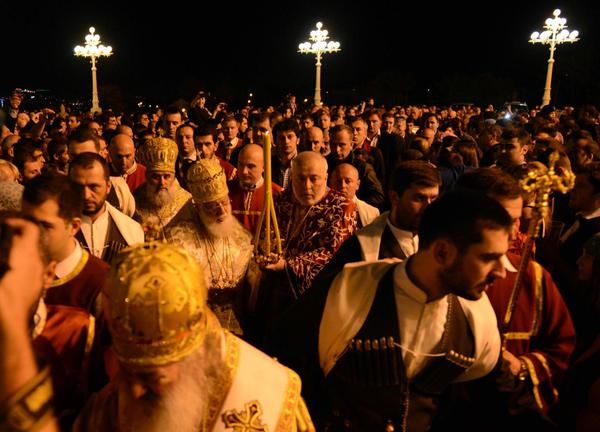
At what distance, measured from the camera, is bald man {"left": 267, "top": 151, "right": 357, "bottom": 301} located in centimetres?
452

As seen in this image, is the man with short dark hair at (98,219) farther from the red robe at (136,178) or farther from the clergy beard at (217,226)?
the red robe at (136,178)

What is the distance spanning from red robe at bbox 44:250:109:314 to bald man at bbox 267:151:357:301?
167cm

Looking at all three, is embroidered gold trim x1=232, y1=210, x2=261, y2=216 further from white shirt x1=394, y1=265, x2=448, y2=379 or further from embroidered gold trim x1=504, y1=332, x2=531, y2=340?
white shirt x1=394, y1=265, x2=448, y2=379

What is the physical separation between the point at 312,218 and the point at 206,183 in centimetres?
96

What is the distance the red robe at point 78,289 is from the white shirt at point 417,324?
154 centimetres

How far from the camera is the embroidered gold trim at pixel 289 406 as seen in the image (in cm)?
201

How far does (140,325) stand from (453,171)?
5.67 metres

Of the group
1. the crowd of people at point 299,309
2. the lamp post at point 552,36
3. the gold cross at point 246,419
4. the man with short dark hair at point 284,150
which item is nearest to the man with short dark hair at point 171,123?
the man with short dark hair at point 284,150

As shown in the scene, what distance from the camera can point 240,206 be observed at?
5.81 m

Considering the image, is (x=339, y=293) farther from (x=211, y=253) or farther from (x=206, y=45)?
(x=206, y=45)

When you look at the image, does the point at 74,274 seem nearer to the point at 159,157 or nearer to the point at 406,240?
the point at 406,240

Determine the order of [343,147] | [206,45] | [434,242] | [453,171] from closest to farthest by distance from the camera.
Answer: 1. [434,242]
2. [453,171]
3. [343,147]
4. [206,45]

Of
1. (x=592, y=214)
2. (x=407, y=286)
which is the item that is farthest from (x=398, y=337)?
(x=592, y=214)

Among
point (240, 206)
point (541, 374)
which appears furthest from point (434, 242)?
point (240, 206)
